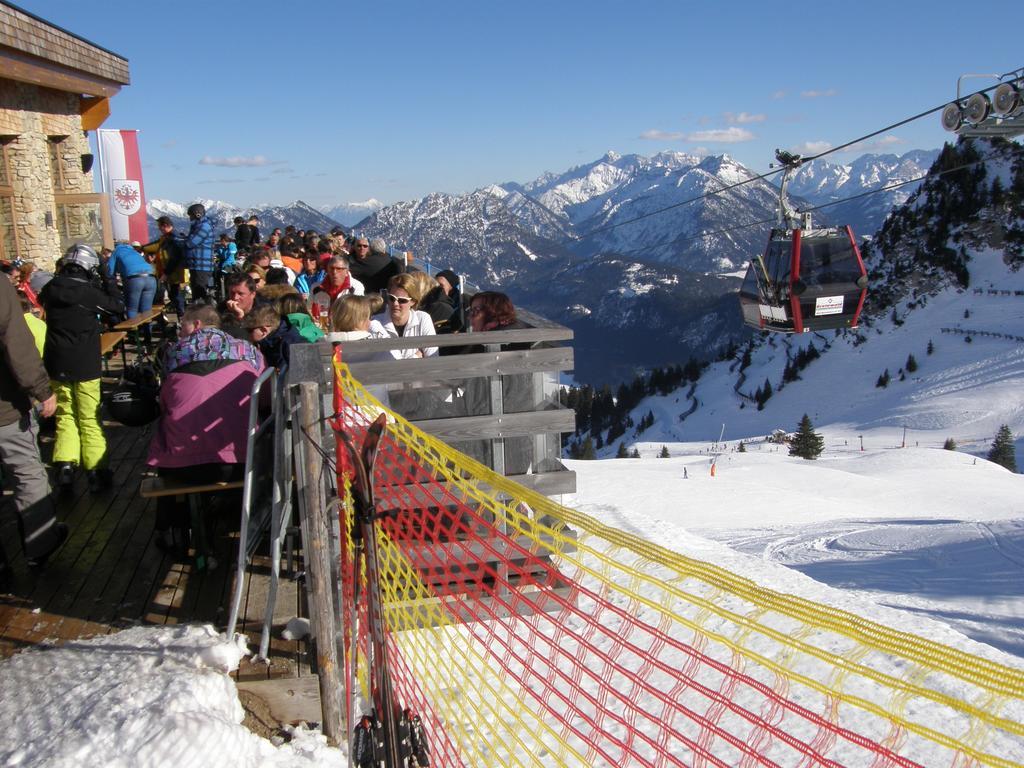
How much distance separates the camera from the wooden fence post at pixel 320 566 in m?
3.84

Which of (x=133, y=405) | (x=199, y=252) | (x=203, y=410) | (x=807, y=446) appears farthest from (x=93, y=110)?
(x=807, y=446)

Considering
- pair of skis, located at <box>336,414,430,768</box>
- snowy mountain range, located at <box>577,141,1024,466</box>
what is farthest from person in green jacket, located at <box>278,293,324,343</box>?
snowy mountain range, located at <box>577,141,1024,466</box>

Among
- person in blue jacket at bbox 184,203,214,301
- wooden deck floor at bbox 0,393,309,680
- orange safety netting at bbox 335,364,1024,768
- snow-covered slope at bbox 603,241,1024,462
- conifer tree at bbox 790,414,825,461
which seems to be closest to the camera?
orange safety netting at bbox 335,364,1024,768

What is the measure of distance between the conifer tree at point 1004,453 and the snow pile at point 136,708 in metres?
91.9

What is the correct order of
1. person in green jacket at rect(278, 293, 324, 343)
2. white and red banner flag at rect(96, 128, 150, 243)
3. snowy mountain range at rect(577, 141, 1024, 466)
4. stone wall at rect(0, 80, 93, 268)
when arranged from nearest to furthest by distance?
person in green jacket at rect(278, 293, 324, 343)
stone wall at rect(0, 80, 93, 268)
white and red banner flag at rect(96, 128, 150, 243)
snowy mountain range at rect(577, 141, 1024, 466)

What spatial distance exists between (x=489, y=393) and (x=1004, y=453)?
93.4 meters

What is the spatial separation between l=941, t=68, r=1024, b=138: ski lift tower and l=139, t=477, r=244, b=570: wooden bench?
16.2m

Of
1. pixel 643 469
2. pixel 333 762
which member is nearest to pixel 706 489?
pixel 643 469

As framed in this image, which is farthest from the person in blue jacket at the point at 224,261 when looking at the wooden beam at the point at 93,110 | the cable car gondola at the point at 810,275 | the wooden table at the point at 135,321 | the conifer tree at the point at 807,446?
the conifer tree at the point at 807,446

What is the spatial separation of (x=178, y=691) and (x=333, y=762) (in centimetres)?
76

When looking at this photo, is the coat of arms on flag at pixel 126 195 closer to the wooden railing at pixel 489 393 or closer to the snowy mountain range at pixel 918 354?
the wooden railing at pixel 489 393

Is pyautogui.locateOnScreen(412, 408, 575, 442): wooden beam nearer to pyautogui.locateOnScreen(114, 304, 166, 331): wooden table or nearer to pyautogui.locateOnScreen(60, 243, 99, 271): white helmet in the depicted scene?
pyautogui.locateOnScreen(60, 243, 99, 271): white helmet

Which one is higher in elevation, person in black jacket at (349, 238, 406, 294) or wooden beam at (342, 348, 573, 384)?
person in black jacket at (349, 238, 406, 294)

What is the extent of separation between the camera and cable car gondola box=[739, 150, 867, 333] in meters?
19.2
